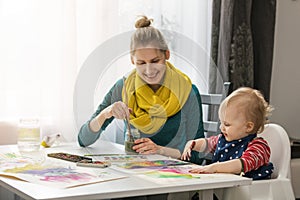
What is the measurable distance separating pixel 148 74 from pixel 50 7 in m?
0.72

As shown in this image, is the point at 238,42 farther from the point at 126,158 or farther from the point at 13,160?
the point at 13,160

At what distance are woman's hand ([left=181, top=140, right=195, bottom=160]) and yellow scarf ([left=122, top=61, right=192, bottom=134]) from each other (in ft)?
0.60

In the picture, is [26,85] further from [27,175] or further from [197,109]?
[27,175]

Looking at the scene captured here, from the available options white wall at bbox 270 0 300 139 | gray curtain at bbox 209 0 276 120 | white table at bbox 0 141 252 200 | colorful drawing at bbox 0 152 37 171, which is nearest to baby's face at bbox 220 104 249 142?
white table at bbox 0 141 252 200

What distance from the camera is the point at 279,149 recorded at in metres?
1.93

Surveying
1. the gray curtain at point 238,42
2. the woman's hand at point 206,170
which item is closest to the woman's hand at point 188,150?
the woman's hand at point 206,170

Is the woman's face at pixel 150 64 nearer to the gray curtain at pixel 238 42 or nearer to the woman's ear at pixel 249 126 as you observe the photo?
the woman's ear at pixel 249 126

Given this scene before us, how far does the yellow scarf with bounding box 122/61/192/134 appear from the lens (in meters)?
2.12

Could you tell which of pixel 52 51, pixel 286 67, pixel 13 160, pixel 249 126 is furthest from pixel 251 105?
pixel 286 67

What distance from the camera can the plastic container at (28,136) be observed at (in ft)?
6.89

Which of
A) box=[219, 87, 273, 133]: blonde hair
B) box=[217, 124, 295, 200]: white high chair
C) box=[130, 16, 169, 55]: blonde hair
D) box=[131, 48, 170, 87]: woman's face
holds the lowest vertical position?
box=[217, 124, 295, 200]: white high chair

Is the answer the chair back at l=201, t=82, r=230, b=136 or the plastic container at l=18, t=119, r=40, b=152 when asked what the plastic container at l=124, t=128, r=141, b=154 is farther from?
the chair back at l=201, t=82, r=230, b=136

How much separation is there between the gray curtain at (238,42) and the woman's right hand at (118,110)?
3.47ft

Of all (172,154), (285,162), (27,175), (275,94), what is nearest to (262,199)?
(285,162)
